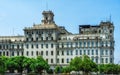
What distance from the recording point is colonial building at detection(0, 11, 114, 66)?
133250 millimetres

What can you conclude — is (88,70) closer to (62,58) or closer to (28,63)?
(28,63)

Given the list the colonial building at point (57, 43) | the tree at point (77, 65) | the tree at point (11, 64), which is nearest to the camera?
→ the tree at point (77, 65)

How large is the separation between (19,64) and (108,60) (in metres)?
33.2

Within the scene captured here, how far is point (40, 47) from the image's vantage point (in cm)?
13975

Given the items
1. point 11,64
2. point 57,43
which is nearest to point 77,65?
point 11,64

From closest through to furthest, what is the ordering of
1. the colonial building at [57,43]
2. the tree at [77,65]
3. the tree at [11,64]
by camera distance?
the tree at [77,65] < the tree at [11,64] < the colonial building at [57,43]

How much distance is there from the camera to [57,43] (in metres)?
138

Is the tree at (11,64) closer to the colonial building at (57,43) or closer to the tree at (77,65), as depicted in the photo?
the tree at (77,65)

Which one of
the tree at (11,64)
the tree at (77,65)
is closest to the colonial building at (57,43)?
the tree at (77,65)

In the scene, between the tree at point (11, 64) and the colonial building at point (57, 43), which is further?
the colonial building at point (57, 43)

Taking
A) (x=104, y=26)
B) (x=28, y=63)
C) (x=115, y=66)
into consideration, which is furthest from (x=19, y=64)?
(x=104, y=26)

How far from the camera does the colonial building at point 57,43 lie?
437 feet

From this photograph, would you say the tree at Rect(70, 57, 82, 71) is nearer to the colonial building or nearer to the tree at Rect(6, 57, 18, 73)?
the tree at Rect(6, 57, 18, 73)

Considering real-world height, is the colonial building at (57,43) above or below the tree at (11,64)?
above
